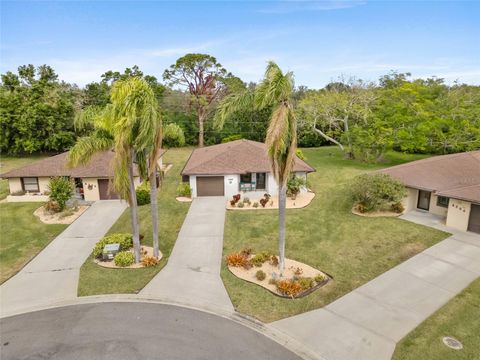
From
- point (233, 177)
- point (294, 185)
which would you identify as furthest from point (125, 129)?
point (294, 185)

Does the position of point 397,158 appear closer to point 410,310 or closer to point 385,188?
point 385,188

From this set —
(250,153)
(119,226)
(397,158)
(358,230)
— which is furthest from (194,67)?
(358,230)

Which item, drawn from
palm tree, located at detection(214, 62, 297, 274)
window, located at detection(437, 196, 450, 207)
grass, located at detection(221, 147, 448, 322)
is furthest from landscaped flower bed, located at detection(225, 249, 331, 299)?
window, located at detection(437, 196, 450, 207)

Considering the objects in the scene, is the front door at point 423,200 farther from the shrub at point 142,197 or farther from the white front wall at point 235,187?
the shrub at point 142,197

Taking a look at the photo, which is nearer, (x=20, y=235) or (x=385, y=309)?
(x=385, y=309)

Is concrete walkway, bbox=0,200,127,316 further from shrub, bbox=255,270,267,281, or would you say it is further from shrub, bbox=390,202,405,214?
shrub, bbox=390,202,405,214

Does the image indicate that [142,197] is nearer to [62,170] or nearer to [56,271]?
[62,170]
